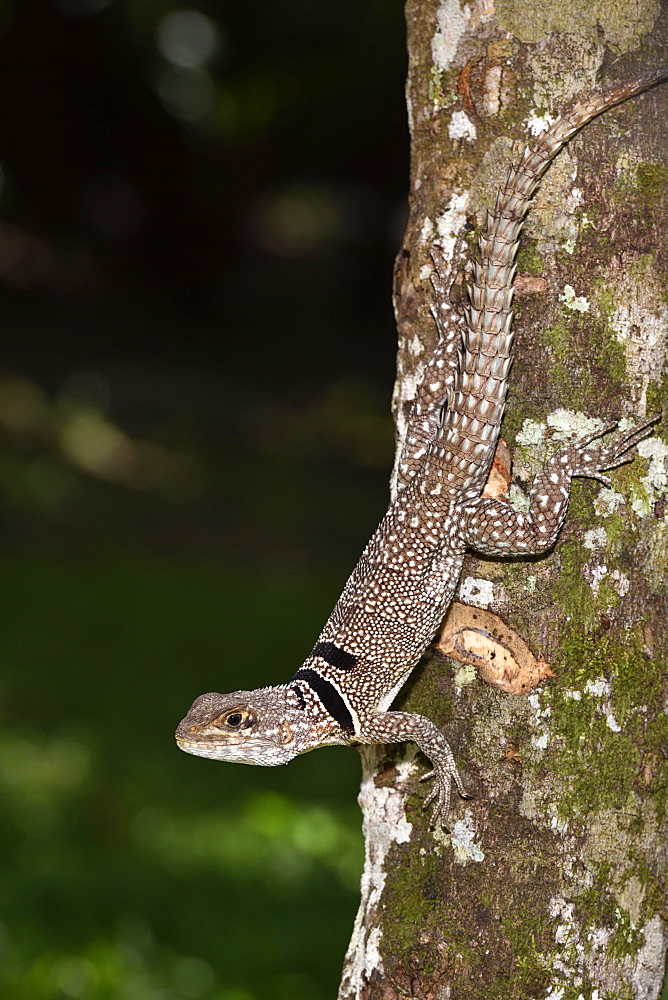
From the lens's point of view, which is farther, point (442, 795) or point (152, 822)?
point (152, 822)

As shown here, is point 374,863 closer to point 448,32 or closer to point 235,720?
point 235,720

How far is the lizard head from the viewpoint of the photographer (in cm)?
379

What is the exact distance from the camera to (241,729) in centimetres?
381

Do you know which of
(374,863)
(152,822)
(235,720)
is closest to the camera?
(374,863)

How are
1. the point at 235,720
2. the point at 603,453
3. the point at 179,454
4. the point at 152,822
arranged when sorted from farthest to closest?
1. the point at 179,454
2. the point at 152,822
3. the point at 235,720
4. the point at 603,453

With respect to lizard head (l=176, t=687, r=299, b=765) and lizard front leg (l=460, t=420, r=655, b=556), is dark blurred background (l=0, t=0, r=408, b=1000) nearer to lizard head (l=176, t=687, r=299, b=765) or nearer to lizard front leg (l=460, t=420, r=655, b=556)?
lizard head (l=176, t=687, r=299, b=765)

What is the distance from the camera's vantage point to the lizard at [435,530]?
134 inches

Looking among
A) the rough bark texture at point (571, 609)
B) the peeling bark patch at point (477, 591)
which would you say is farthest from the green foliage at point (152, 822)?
the peeling bark patch at point (477, 591)

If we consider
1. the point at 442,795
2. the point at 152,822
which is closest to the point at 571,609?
the point at 442,795

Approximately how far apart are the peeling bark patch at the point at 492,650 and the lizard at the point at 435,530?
9cm

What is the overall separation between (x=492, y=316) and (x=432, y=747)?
58.8 inches

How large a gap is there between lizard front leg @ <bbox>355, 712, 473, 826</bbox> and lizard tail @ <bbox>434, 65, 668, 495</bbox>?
0.87 metres

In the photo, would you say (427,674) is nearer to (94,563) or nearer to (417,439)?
(417,439)

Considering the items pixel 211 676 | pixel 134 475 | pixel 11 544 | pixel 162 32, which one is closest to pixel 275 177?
pixel 162 32
